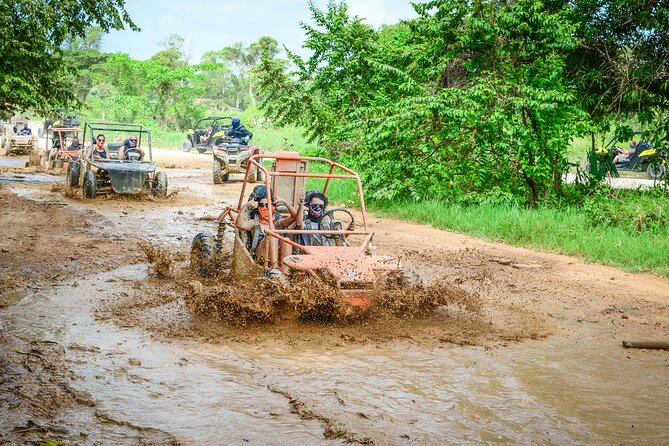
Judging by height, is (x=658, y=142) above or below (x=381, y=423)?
above

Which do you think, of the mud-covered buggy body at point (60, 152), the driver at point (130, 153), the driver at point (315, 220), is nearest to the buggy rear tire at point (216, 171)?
the driver at point (130, 153)

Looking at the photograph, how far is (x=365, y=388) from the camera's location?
4957 millimetres

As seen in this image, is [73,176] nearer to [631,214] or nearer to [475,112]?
[475,112]

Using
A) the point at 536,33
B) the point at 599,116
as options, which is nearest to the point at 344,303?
the point at 536,33

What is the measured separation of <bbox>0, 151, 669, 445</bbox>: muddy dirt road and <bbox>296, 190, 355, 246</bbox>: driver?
108 cm

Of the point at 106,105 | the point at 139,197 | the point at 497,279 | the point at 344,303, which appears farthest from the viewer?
the point at 106,105

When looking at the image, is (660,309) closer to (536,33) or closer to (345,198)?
(536,33)

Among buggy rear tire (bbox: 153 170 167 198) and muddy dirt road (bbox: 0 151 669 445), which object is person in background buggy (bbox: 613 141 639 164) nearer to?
buggy rear tire (bbox: 153 170 167 198)

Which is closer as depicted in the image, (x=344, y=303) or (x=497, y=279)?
(x=344, y=303)

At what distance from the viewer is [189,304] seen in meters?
6.75

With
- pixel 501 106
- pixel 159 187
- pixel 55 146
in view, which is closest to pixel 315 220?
pixel 501 106

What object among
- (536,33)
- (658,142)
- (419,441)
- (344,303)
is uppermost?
(536,33)

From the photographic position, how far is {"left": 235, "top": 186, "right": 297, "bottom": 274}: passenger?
667 cm

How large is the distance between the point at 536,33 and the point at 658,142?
3.13m
